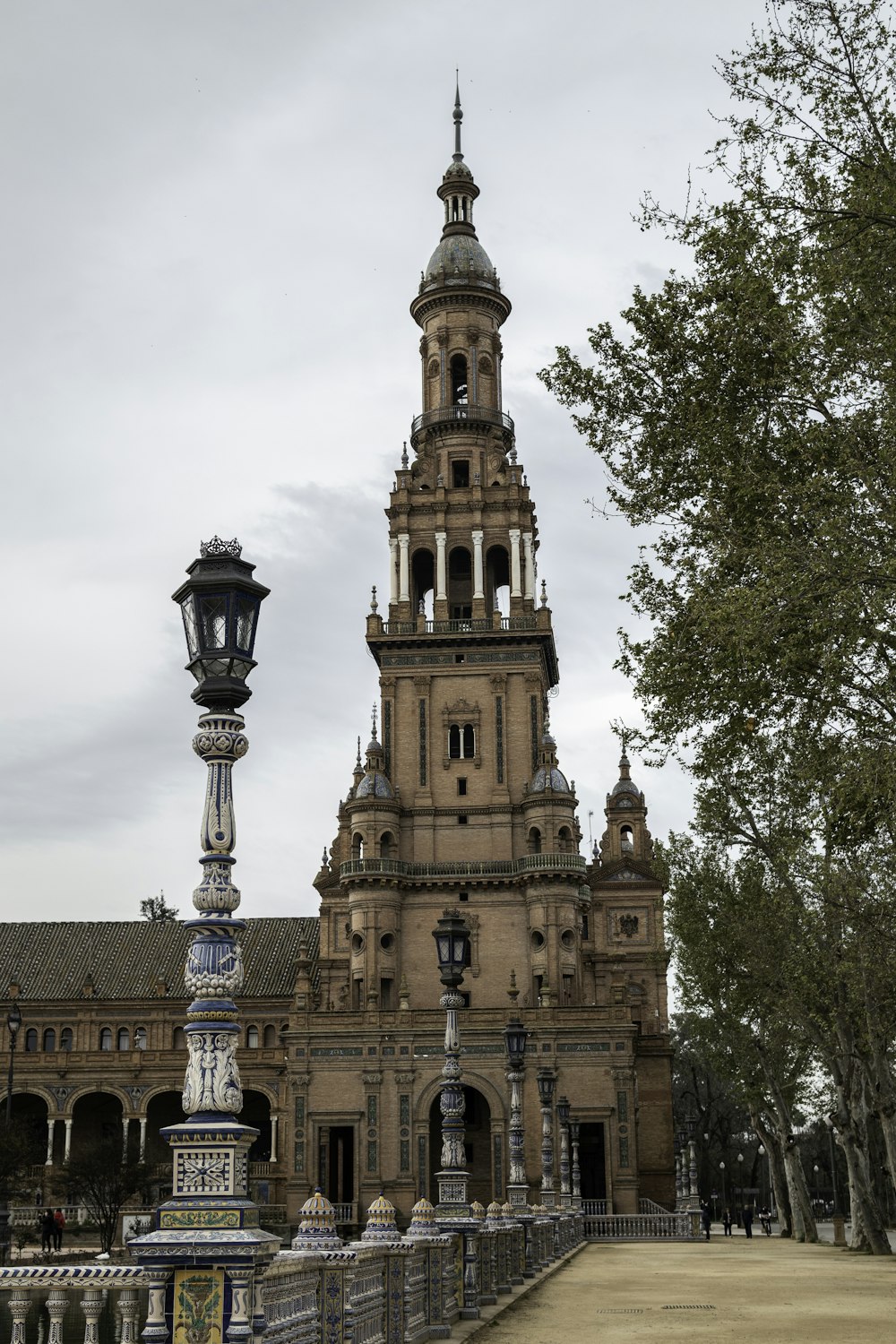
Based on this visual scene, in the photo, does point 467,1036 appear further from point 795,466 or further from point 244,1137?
point 244,1137

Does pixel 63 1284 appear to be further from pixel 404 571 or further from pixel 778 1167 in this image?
pixel 404 571

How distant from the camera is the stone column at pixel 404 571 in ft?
229

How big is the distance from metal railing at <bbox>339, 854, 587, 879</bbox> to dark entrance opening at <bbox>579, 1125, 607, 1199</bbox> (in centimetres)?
1057

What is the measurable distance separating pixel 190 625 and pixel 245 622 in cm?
42

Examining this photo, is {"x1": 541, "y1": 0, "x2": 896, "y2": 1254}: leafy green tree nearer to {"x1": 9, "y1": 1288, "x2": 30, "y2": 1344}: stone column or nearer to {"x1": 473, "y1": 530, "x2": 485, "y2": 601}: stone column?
{"x1": 9, "y1": 1288, "x2": 30, "y2": 1344}: stone column

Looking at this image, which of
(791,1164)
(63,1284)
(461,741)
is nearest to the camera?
(63,1284)

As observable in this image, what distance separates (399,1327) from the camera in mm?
15305

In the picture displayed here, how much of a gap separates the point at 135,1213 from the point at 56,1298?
49.4 m

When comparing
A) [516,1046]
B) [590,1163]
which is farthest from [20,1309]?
[590,1163]

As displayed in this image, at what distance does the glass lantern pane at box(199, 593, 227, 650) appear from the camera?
11.2 metres

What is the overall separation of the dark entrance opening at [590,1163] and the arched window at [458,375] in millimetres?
34934

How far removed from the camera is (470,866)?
65.6 meters

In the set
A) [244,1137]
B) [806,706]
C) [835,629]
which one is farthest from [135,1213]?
[244,1137]

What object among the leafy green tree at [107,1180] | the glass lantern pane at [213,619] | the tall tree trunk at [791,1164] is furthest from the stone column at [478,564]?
the glass lantern pane at [213,619]
